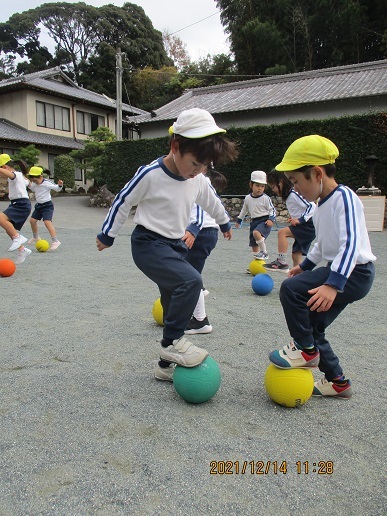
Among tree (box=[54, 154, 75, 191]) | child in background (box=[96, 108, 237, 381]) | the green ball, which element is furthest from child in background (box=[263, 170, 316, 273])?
tree (box=[54, 154, 75, 191])

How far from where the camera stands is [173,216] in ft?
9.85

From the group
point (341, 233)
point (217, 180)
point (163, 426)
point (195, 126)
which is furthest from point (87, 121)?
point (163, 426)

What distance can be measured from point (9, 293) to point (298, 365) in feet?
13.8

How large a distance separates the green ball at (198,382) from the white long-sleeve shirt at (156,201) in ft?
3.07

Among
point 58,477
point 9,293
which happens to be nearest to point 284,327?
point 58,477

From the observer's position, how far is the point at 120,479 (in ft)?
6.43

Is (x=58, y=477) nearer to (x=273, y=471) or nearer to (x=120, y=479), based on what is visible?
(x=120, y=479)

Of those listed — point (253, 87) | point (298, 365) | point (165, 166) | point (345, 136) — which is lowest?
point (298, 365)

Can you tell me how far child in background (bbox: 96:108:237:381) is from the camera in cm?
272

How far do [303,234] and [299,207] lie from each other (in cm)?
43

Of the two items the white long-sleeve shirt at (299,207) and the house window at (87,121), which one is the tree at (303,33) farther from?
the white long-sleeve shirt at (299,207)

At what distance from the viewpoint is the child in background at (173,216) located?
8.91 feet

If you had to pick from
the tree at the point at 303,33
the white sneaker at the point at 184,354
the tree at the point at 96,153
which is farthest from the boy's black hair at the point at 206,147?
the tree at the point at 303,33

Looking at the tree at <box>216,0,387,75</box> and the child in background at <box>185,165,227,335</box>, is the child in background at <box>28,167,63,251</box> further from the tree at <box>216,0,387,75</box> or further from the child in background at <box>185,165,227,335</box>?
the tree at <box>216,0,387,75</box>
